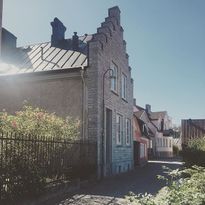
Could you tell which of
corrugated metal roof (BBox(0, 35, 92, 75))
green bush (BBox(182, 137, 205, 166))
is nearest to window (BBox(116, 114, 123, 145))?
corrugated metal roof (BBox(0, 35, 92, 75))

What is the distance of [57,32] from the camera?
73.7 feet

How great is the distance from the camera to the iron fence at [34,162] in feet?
28.2

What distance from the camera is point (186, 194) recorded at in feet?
14.1

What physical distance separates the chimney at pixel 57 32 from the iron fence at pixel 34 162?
31.2ft

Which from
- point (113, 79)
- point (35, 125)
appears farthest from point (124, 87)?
point (35, 125)

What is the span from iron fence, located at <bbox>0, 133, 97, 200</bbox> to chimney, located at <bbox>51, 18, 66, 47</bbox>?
952cm

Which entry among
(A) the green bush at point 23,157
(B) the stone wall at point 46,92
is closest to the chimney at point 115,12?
(B) the stone wall at point 46,92

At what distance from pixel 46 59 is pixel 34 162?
1039 cm

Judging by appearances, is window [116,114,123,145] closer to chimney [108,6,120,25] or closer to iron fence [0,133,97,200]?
iron fence [0,133,97,200]

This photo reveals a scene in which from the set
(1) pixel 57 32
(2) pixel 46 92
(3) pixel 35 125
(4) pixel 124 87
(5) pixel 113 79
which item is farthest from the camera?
(4) pixel 124 87

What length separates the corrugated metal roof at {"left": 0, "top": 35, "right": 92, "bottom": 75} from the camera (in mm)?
18000

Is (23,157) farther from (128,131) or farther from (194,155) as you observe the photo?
(128,131)

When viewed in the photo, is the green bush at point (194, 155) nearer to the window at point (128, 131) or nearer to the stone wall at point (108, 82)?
the stone wall at point (108, 82)

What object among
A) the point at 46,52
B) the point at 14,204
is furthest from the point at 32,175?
the point at 46,52
